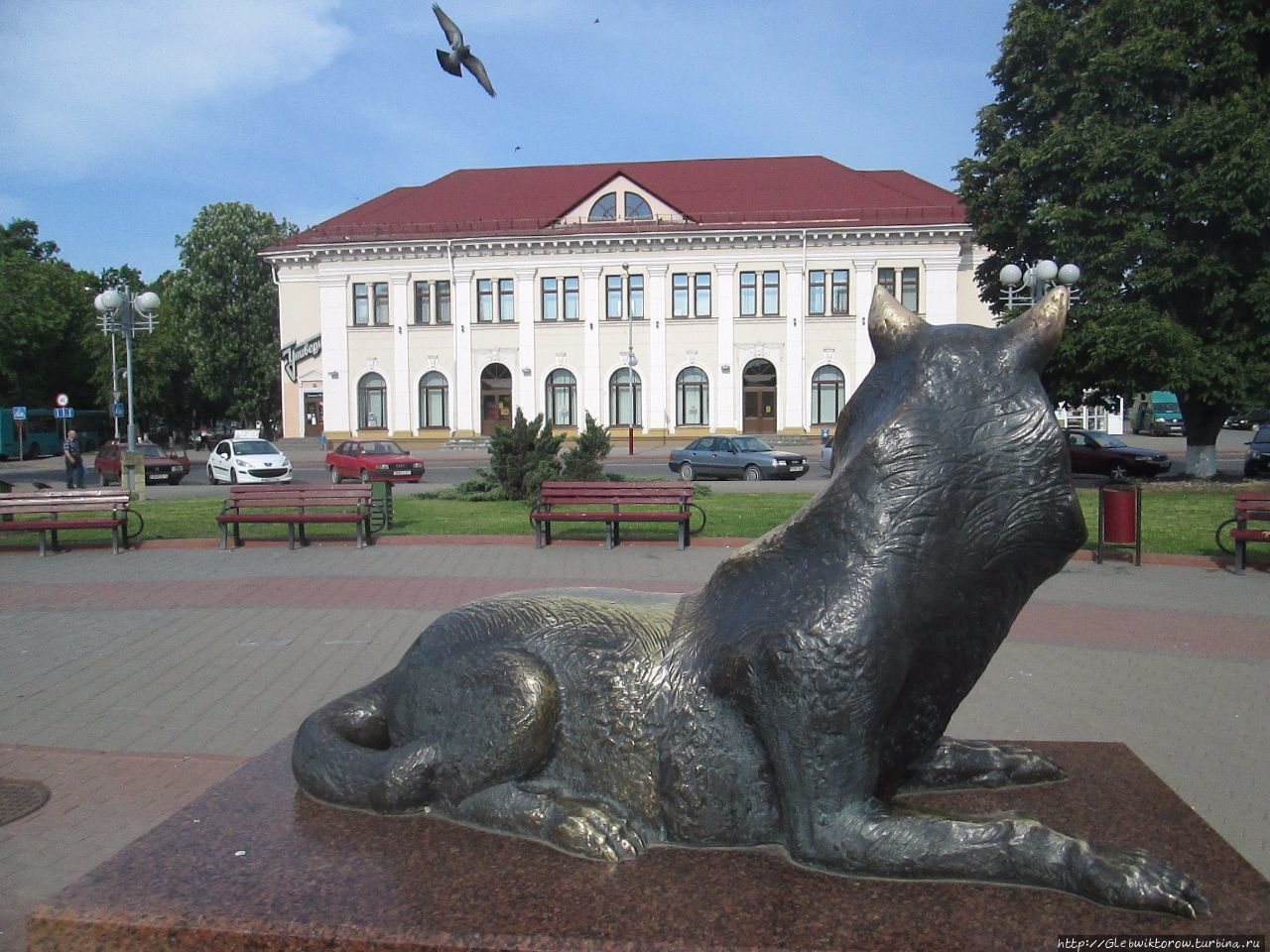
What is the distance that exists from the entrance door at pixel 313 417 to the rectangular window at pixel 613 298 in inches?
625

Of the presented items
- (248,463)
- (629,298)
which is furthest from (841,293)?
(248,463)

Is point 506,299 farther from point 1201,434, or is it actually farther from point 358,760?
point 358,760

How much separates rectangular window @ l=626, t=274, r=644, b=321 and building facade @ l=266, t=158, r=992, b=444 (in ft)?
0.30

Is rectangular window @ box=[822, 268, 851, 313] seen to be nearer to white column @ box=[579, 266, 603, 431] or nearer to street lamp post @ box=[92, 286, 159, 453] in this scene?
white column @ box=[579, 266, 603, 431]

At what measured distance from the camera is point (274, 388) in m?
53.8

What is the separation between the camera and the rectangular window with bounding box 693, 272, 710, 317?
44.5 meters

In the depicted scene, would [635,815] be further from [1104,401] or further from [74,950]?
[1104,401]

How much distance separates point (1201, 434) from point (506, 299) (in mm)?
30809

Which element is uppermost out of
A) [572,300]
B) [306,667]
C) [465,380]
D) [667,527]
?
[572,300]

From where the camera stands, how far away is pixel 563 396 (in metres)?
46.0

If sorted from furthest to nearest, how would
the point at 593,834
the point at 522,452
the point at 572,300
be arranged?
1. the point at 572,300
2. the point at 522,452
3. the point at 593,834

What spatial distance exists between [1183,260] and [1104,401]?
398 cm

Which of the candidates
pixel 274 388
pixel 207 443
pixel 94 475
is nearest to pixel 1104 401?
pixel 94 475

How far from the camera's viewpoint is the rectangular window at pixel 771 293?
145ft
